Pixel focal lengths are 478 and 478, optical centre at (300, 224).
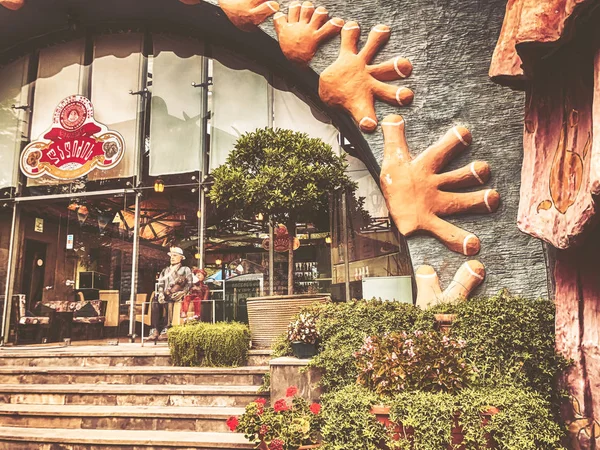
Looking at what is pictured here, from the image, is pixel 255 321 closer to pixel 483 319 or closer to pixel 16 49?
pixel 483 319

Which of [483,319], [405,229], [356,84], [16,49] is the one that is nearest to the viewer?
[483,319]

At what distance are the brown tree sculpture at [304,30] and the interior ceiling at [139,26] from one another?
2.05 ft

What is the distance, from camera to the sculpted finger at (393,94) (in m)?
6.32

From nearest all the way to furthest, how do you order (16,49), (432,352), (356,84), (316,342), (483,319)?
1. (432,352)
2. (483,319)
3. (316,342)
4. (356,84)
5. (16,49)

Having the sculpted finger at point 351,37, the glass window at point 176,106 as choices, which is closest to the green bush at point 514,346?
the sculpted finger at point 351,37

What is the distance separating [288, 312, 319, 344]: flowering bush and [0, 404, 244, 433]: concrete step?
35.0 inches

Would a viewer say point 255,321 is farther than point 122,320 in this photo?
No

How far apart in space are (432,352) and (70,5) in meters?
9.37

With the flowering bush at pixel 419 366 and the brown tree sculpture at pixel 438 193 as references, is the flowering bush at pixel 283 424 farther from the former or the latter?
the brown tree sculpture at pixel 438 193

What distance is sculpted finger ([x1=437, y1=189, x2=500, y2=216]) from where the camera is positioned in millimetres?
5785

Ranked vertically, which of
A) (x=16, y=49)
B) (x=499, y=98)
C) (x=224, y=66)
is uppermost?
(x=16, y=49)

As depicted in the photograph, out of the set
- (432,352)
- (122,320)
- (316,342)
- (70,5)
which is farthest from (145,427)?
(70,5)

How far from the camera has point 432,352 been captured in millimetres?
3471

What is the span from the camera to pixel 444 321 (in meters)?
4.14
